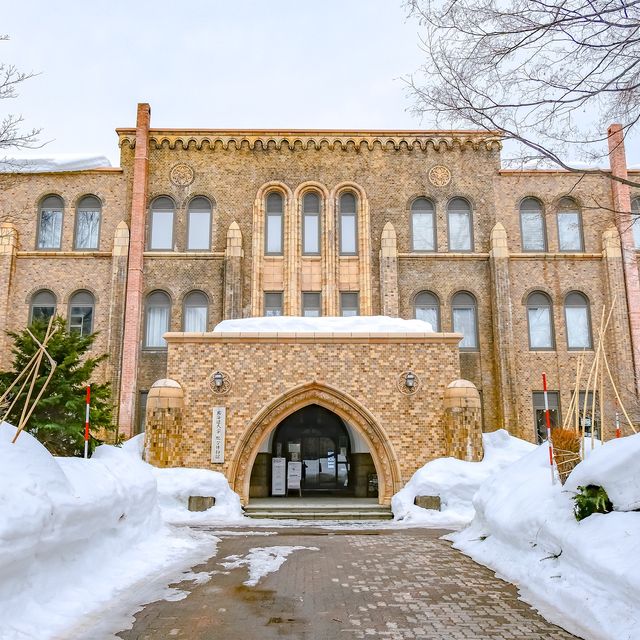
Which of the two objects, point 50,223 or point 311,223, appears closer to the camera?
point 50,223

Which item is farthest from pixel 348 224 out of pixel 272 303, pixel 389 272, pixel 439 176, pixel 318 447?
pixel 318 447

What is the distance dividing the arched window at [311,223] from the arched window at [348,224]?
2.99 ft

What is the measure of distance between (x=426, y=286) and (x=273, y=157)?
759 centimetres

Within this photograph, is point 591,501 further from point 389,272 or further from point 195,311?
point 195,311

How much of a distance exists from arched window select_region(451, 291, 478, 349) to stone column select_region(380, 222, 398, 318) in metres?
2.36

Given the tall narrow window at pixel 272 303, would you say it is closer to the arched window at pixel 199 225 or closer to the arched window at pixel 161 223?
the arched window at pixel 199 225

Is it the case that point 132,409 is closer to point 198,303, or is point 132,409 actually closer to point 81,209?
point 198,303

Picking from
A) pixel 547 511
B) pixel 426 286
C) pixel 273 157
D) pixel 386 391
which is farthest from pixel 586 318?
pixel 547 511

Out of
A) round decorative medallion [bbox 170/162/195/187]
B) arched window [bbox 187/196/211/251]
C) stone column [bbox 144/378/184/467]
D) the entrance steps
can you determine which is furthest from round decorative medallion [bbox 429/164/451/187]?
stone column [bbox 144/378/184/467]

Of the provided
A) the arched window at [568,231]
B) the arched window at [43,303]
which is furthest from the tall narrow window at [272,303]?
the arched window at [568,231]

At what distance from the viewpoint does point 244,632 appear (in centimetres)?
579

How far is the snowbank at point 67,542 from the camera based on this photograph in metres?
5.56

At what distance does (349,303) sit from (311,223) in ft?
11.1

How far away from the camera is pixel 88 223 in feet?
82.0
